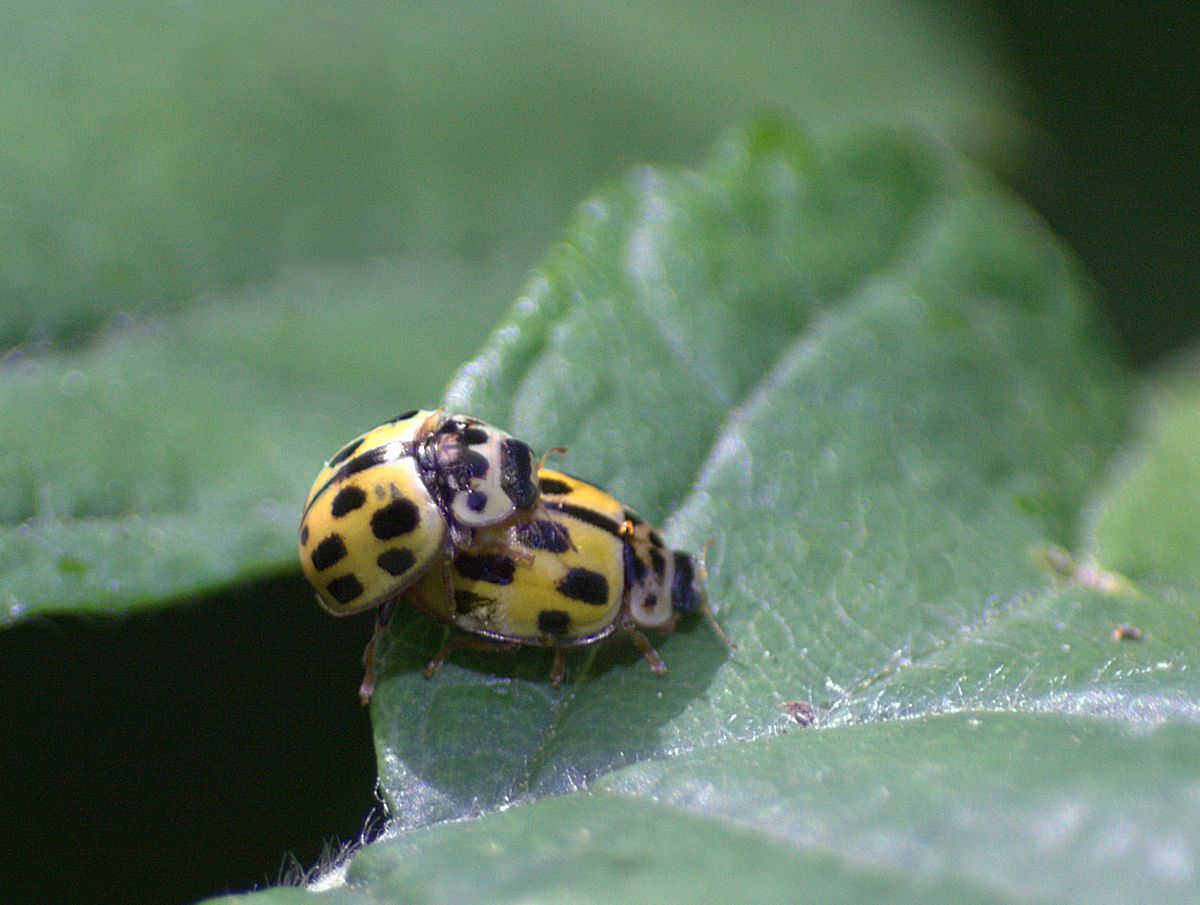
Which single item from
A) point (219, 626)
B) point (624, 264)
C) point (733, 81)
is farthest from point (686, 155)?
point (219, 626)

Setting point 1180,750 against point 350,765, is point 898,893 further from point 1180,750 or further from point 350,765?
point 350,765

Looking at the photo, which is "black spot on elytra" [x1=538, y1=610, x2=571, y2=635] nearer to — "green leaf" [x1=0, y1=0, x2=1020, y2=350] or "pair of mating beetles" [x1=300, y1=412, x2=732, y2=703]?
"pair of mating beetles" [x1=300, y1=412, x2=732, y2=703]

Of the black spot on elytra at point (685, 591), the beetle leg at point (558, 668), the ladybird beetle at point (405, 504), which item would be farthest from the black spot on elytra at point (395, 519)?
the black spot on elytra at point (685, 591)

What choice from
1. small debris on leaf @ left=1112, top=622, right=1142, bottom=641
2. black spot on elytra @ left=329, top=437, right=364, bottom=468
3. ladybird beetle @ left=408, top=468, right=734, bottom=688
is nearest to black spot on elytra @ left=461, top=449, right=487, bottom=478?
ladybird beetle @ left=408, top=468, right=734, bottom=688

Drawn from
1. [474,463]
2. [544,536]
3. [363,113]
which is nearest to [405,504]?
[474,463]

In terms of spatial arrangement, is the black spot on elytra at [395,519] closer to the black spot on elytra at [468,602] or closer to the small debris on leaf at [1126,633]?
the black spot on elytra at [468,602]

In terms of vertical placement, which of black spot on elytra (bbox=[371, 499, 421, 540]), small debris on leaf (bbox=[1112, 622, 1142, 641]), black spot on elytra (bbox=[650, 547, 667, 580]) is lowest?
small debris on leaf (bbox=[1112, 622, 1142, 641])
